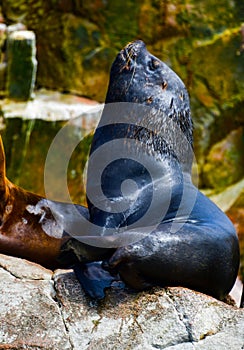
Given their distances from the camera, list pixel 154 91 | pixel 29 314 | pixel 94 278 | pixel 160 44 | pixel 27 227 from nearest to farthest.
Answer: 1. pixel 29 314
2. pixel 94 278
3. pixel 154 91
4. pixel 27 227
5. pixel 160 44

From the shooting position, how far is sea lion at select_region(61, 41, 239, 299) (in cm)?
320

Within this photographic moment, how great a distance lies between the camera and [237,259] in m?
3.61

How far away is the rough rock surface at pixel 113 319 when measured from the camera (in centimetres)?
296

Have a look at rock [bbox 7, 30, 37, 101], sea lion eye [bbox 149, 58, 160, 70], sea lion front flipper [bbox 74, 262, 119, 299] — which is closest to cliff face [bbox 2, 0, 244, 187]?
rock [bbox 7, 30, 37, 101]

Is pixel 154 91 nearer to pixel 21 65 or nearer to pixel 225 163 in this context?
pixel 21 65

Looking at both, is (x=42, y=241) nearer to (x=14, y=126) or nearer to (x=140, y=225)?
(x=140, y=225)

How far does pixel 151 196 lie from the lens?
3.63m

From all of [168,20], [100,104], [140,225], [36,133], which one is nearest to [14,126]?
[36,133]

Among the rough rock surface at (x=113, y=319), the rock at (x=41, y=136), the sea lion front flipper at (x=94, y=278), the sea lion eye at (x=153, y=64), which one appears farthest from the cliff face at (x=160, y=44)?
the rough rock surface at (x=113, y=319)

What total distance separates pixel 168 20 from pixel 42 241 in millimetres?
5996

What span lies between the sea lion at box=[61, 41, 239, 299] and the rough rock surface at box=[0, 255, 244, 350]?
85mm

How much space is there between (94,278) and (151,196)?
22.0 inches

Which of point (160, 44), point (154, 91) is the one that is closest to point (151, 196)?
point (154, 91)

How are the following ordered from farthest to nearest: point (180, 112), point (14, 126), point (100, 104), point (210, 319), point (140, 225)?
1. point (100, 104)
2. point (14, 126)
3. point (180, 112)
4. point (140, 225)
5. point (210, 319)
